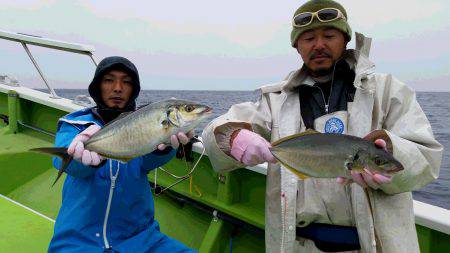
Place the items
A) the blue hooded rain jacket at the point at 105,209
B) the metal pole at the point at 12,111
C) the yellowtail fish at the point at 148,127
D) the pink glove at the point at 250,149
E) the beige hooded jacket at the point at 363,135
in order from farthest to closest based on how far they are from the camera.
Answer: the metal pole at the point at 12,111
the blue hooded rain jacket at the point at 105,209
the yellowtail fish at the point at 148,127
the pink glove at the point at 250,149
the beige hooded jacket at the point at 363,135

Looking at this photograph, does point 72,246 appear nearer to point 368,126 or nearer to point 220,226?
point 220,226

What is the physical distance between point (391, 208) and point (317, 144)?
59 centimetres

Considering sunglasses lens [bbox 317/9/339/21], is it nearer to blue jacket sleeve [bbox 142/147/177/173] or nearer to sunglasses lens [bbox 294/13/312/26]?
sunglasses lens [bbox 294/13/312/26]

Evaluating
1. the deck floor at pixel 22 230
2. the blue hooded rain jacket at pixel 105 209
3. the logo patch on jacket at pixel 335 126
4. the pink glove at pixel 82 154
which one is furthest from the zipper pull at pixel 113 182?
the logo patch on jacket at pixel 335 126

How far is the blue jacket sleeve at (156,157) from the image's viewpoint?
309 centimetres

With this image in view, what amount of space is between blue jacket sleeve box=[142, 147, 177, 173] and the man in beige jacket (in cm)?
55

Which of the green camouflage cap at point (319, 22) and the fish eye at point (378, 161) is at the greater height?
the green camouflage cap at point (319, 22)

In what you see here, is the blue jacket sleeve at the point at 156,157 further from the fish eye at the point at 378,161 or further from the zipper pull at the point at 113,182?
the fish eye at the point at 378,161

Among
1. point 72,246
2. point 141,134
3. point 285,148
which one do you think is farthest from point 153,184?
point 285,148

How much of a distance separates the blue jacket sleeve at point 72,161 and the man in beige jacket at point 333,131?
96 cm

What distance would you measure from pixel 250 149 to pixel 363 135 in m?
0.69

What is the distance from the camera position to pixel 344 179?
7.12 feet

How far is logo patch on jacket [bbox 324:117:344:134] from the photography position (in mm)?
2498

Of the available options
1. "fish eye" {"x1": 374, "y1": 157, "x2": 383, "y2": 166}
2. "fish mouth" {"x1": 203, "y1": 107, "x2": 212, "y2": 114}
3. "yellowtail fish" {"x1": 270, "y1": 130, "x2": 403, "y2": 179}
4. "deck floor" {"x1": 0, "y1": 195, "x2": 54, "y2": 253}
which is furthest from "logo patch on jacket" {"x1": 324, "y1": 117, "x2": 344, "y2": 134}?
"deck floor" {"x1": 0, "y1": 195, "x2": 54, "y2": 253}
